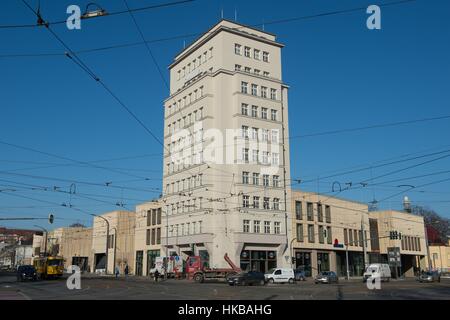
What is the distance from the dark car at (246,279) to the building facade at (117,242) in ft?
137

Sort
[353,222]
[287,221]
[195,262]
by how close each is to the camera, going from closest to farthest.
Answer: [195,262] → [287,221] → [353,222]

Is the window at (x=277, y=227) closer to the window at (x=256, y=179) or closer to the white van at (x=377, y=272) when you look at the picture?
the window at (x=256, y=179)

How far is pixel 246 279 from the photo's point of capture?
1729 inches

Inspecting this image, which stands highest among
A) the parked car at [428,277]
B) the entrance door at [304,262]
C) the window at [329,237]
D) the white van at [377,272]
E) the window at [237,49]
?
the window at [237,49]

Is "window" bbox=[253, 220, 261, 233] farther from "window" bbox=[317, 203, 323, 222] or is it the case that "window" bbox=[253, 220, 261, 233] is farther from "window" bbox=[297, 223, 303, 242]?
"window" bbox=[317, 203, 323, 222]

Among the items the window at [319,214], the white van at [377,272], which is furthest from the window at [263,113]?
the white van at [377,272]

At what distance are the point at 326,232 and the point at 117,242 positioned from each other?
41.0m

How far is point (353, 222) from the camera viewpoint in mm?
79438

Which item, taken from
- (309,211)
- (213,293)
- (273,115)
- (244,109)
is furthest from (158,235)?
(213,293)

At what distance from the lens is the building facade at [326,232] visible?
224 ft

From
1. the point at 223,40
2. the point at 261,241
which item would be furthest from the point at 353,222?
the point at 223,40

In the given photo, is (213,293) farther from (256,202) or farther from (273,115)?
(273,115)
